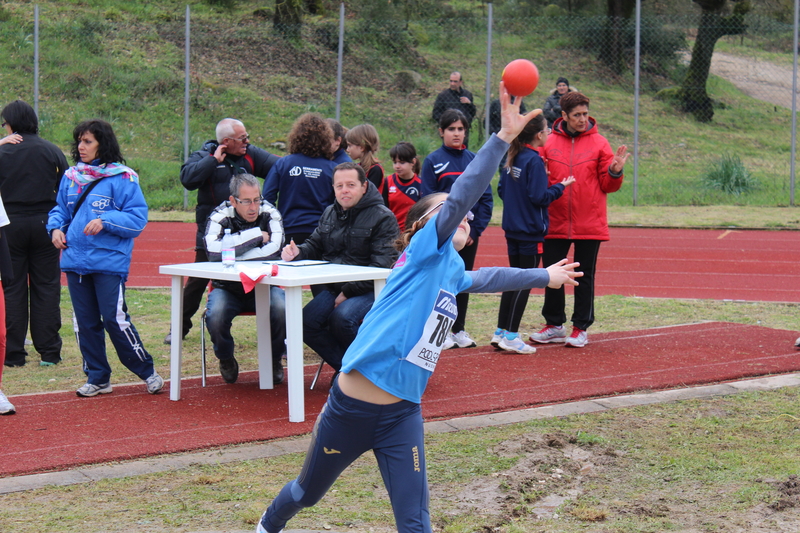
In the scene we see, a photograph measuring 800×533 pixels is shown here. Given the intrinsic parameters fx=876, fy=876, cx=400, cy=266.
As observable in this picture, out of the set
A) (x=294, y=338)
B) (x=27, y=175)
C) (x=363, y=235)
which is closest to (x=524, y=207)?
(x=363, y=235)

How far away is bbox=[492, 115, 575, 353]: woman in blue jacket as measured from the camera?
23.2 feet

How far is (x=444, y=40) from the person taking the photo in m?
21.1

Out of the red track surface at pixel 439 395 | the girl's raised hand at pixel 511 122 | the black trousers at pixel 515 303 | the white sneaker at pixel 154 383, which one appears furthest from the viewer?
the black trousers at pixel 515 303

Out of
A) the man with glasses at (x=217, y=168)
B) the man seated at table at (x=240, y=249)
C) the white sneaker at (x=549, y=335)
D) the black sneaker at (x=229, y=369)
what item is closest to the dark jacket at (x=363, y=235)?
the man seated at table at (x=240, y=249)

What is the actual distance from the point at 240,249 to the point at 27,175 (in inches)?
84.9

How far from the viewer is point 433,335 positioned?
3.20 meters

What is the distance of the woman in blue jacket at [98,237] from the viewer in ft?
19.2

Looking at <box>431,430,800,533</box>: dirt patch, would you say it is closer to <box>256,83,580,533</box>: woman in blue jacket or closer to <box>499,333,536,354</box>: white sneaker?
<box>256,83,580,533</box>: woman in blue jacket

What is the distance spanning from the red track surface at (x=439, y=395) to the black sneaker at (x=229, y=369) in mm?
72

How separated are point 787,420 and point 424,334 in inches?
129

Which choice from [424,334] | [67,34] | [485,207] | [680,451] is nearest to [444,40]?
[67,34]

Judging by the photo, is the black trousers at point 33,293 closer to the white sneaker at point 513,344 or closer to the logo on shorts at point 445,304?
the white sneaker at point 513,344

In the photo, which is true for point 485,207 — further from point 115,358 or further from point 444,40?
point 444,40

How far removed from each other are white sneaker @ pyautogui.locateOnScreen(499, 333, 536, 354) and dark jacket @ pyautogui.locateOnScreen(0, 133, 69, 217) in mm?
3865
